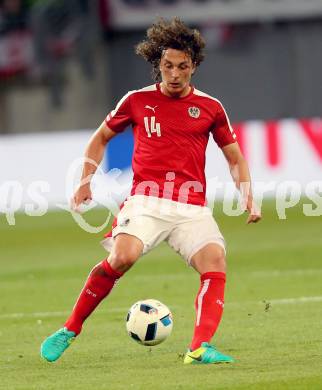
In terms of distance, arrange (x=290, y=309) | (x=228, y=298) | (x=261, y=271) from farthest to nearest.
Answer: (x=261, y=271), (x=228, y=298), (x=290, y=309)

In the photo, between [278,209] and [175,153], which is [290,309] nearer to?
[175,153]

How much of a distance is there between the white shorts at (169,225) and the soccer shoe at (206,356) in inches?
25.0

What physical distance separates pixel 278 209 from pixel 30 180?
159 inches

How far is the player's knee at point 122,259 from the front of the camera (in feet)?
29.3

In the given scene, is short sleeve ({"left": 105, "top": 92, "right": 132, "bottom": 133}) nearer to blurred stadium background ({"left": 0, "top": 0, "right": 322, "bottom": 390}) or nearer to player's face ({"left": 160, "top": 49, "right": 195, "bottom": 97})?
player's face ({"left": 160, "top": 49, "right": 195, "bottom": 97})

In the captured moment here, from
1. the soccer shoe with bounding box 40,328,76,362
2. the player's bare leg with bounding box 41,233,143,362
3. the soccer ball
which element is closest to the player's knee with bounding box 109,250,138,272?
the player's bare leg with bounding box 41,233,143,362

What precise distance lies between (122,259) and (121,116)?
3.52 feet

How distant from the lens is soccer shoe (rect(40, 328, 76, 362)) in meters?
9.13

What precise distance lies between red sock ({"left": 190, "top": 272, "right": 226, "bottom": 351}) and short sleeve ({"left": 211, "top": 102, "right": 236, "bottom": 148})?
0.96 meters

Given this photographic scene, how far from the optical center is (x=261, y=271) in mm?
14992

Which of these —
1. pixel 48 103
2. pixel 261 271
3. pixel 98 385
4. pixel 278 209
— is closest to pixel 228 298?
pixel 261 271

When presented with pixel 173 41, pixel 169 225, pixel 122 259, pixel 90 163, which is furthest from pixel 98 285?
pixel 173 41

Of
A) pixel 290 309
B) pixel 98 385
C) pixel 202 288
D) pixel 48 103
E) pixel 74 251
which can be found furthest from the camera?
pixel 48 103

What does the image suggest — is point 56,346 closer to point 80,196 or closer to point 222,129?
point 80,196
